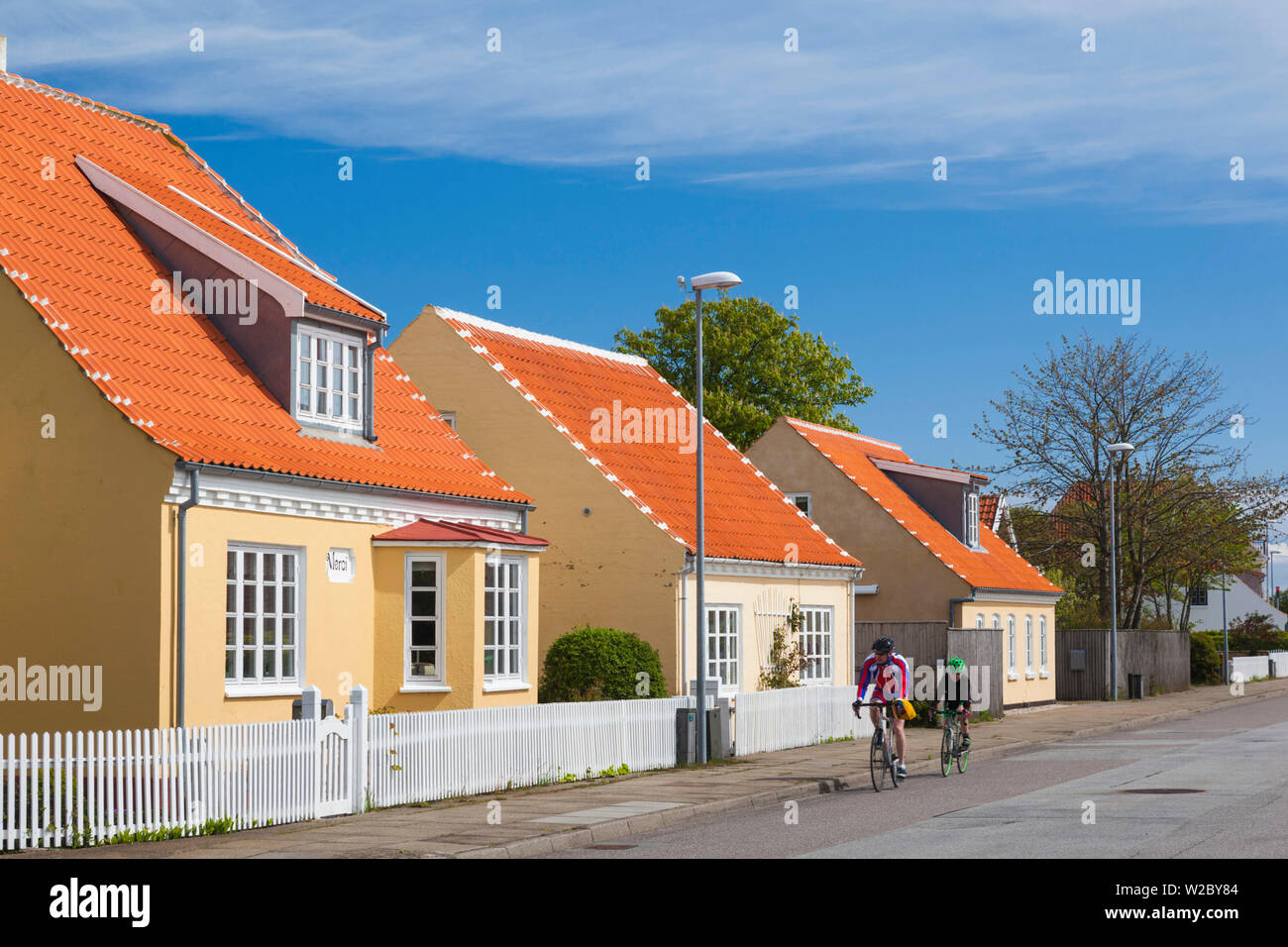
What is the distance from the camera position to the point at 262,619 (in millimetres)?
18516

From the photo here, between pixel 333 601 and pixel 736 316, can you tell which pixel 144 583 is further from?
pixel 736 316

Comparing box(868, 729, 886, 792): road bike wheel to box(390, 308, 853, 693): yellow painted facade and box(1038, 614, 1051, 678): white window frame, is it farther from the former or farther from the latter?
box(1038, 614, 1051, 678): white window frame

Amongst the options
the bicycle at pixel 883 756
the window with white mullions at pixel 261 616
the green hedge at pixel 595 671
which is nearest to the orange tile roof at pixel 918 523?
the green hedge at pixel 595 671

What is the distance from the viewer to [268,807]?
49.2 ft

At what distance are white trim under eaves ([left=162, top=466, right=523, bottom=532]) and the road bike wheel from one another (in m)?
7.07

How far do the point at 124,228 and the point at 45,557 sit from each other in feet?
18.1

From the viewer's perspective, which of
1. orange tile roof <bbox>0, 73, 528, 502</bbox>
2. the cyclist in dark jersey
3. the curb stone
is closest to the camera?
the curb stone

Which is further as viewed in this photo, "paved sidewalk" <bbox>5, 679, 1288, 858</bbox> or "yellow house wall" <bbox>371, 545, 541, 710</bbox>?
"yellow house wall" <bbox>371, 545, 541, 710</bbox>

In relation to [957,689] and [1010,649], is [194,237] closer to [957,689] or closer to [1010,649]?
[957,689]

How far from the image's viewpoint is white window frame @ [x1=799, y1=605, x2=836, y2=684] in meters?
31.0

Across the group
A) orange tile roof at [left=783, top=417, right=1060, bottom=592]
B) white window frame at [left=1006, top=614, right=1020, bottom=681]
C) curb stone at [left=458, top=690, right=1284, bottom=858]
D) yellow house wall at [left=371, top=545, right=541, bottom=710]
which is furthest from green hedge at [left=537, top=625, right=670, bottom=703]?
white window frame at [left=1006, top=614, right=1020, bottom=681]

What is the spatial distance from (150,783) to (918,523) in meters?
29.5

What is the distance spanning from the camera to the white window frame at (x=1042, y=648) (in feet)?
148

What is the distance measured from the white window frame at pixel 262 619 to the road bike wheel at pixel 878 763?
23.9 feet
